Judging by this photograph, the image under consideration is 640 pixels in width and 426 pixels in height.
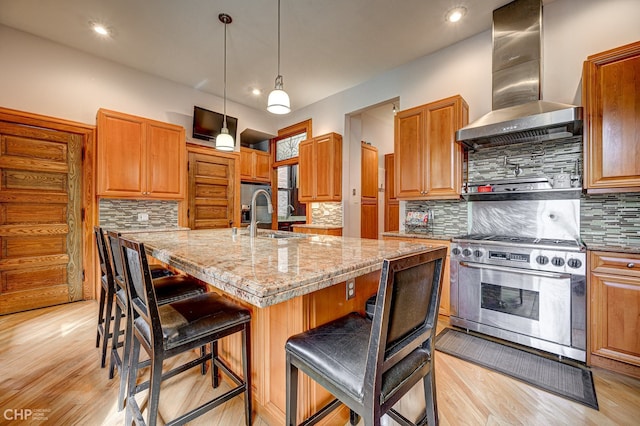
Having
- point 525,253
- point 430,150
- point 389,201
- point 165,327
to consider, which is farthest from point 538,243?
point 389,201

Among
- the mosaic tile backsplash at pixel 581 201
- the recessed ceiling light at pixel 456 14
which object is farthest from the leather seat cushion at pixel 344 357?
the recessed ceiling light at pixel 456 14

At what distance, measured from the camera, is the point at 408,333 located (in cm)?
98

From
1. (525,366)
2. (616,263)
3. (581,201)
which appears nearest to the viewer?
(616,263)

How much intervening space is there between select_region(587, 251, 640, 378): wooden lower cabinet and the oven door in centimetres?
15

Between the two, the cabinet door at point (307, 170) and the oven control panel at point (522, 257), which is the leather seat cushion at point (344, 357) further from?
the cabinet door at point (307, 170)

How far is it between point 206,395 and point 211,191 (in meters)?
3.49

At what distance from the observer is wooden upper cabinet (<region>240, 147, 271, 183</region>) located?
17.0 ft

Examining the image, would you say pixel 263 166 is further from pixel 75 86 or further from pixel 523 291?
pixel 523 291

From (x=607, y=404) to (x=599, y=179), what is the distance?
1521 mm

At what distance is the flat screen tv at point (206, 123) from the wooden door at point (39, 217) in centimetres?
149

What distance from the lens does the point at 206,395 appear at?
167cm

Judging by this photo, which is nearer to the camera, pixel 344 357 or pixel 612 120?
pixel 344 357

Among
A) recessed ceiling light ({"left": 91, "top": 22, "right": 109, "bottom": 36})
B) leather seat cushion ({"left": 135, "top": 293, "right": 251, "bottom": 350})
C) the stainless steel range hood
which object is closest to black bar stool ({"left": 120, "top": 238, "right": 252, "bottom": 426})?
leather seat cushion ({"left": 135, "top": 293, "right": 251, "bottom": 350})

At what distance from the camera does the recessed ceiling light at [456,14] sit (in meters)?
2.63
